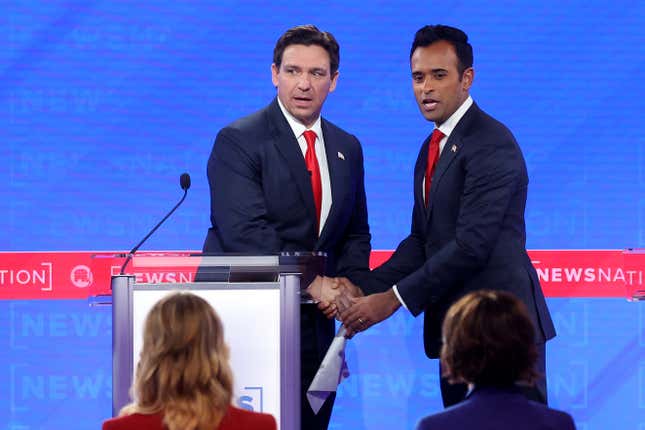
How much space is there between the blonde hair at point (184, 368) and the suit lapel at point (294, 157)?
178 centimetres

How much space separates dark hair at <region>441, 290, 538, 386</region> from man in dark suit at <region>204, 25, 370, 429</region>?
173cm

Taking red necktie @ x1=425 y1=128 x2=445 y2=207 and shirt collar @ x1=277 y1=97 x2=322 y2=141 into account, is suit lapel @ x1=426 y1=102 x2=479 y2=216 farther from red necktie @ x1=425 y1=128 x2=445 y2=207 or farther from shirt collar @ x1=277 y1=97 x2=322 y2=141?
shirt collar @ x1=277 y1=97 x2=322 y2=141

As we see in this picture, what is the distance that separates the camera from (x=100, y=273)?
5719mm

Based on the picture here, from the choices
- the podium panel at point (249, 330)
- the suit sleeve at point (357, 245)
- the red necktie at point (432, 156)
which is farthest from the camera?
the suit sleeve at point (357, 245)

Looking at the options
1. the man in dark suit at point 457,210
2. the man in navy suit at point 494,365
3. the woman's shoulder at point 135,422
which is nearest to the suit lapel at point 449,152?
the man in dark suit at point 457,210

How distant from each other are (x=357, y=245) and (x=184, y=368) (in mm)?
2062

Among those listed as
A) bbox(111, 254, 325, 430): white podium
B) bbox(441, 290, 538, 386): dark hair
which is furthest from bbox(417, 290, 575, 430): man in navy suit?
bbox(111, 254, 325, 430): white podium

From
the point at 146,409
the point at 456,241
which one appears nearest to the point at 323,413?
the point at 456,241

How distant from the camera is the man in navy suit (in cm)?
247

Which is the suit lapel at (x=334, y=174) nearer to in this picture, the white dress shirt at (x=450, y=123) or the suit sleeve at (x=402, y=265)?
the suit sleeve at (x=402, y=265)

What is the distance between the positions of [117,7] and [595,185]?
8.76 feet

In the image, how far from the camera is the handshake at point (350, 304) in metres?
4.02

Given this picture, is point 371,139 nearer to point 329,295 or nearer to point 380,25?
point 380,25

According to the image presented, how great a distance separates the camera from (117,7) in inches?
228
